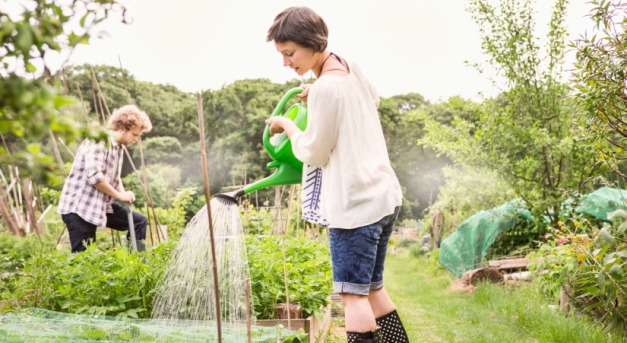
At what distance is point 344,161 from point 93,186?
7.14 ft

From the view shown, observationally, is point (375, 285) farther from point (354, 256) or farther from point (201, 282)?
point (201, 282)

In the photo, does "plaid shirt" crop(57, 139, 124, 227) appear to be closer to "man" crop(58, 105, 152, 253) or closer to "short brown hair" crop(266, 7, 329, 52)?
"man" crop(58, 105, 152, 253)

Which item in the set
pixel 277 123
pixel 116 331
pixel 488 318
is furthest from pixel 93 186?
pixel 488 318

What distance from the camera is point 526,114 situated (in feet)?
18.2

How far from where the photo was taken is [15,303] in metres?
2.70

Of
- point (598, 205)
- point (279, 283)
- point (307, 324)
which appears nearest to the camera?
point (307, 324)

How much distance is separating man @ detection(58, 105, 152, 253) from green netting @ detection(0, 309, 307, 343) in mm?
1212

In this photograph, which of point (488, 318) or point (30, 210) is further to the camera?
point (30, 210)

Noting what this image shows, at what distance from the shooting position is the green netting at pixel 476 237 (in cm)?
606

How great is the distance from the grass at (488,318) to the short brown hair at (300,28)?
1.97 m

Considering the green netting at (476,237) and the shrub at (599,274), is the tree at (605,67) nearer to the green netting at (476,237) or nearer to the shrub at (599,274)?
the shrub at (599,274)

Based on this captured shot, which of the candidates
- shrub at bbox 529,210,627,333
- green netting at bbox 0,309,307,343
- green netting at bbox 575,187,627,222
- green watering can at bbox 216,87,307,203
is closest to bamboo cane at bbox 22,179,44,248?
green netting at bbox 0,309,307,343

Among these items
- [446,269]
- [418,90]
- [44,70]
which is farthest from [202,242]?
[418,90]

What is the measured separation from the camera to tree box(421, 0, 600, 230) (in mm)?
5293
